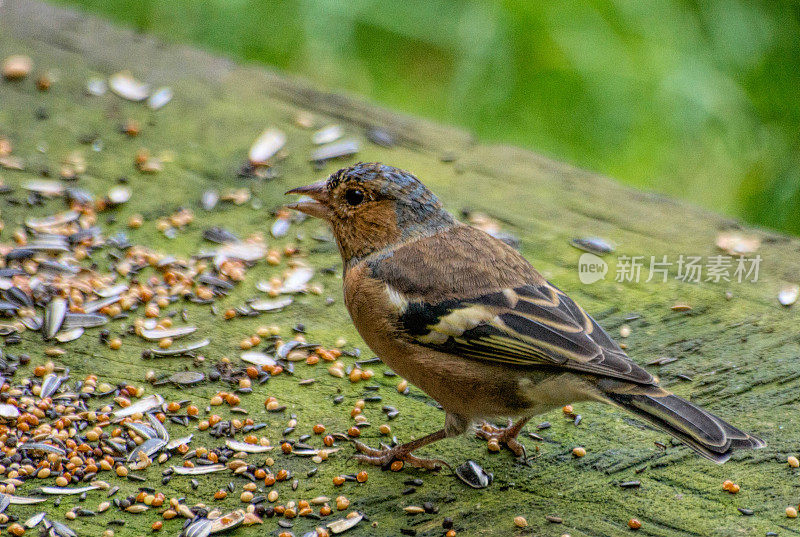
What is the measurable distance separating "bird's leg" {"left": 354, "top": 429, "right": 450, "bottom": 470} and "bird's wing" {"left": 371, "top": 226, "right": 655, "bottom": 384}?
13.6 inches

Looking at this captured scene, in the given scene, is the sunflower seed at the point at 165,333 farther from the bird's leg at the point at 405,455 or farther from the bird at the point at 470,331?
the bird's leg at the point at 405,455

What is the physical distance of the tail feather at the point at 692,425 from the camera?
2.70 meters

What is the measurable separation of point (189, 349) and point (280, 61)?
364 cm

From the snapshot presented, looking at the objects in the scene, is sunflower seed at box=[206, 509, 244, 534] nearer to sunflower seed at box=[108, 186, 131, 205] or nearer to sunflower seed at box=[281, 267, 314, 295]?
sunflower seed at box=[281, 267, 314, 295]

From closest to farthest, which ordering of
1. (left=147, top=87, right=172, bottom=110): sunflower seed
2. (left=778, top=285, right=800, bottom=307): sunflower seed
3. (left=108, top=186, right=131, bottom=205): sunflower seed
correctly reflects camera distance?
(left=778, top=285, right=800, bottom=307): sunflower seed < (left=108, top=186, right=131, bottom=205): sunflower seed < (left=147, top=87, right=172, bottom=110): sunflower seed

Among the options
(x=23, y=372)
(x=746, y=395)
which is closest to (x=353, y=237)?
(x=23, y=372)

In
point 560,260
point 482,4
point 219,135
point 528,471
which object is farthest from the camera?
point 482,4

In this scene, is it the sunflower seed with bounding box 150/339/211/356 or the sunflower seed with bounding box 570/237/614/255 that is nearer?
the sunflower seed with bounding box 150/339/211/356

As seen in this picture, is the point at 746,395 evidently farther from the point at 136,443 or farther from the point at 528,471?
the point at 136,443

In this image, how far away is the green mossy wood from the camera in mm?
2971

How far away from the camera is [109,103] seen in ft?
17.3

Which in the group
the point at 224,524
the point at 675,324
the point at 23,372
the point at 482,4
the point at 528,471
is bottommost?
the point at 23,372

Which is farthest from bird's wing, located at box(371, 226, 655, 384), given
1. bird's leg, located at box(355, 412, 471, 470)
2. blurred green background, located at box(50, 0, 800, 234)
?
blurred green background, located at box(50, 0, 800, 234)

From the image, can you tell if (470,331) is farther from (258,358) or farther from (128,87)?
(128,87)
